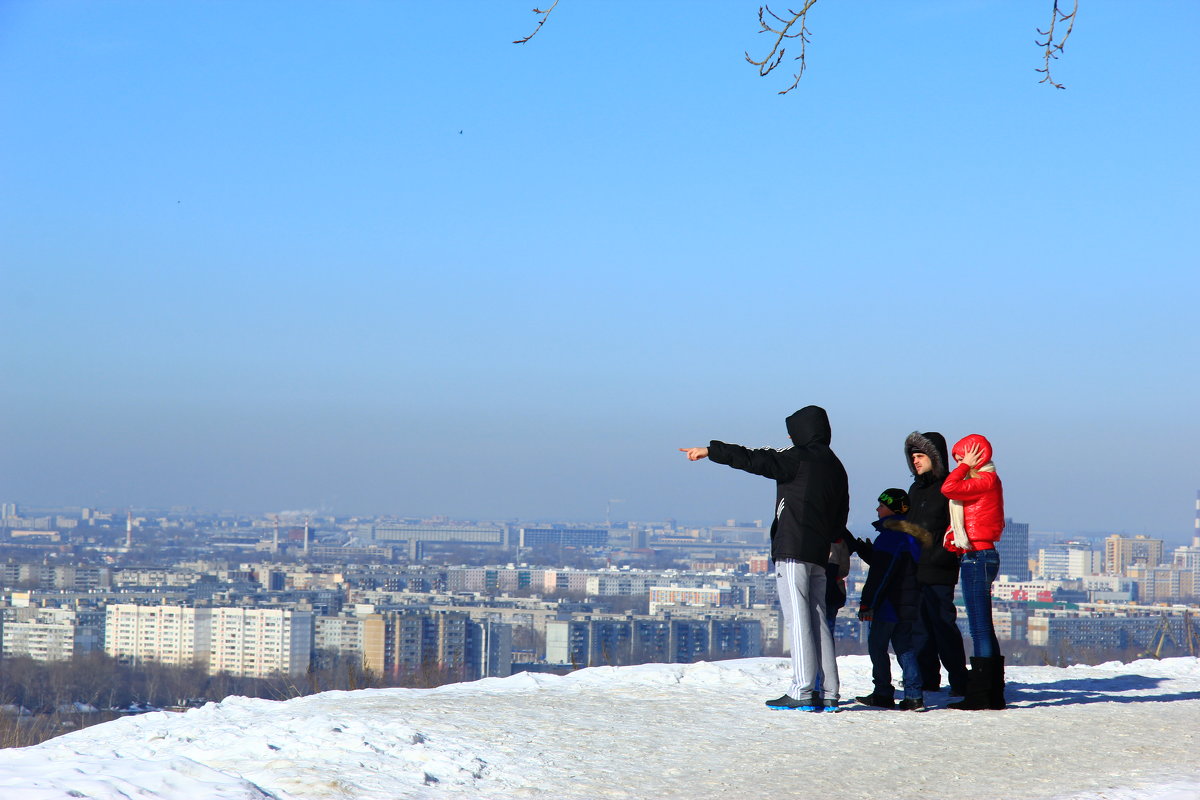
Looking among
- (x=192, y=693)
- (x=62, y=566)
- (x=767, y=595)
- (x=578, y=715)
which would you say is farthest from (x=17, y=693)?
(x=62, y=566)

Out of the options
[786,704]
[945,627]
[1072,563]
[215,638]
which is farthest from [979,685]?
[1072,563]

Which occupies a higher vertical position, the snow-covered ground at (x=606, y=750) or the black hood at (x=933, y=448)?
the black hood at (x=933, y=448)

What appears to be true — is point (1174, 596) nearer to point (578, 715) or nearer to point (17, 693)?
point (17, 693)

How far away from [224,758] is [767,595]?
303 feet

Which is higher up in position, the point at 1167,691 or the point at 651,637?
the point at 1167,691

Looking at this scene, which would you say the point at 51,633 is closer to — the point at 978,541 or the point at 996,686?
the point at 996,686

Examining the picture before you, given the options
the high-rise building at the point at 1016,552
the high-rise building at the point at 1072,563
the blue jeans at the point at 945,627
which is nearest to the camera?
the blue jeans at the point at 945,627

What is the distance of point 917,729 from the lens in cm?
714

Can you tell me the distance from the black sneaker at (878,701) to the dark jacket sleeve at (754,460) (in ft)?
5.17

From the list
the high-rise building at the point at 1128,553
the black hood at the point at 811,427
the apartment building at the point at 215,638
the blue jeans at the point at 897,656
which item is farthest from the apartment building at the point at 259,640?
the high-rise building at the point at 1128,553

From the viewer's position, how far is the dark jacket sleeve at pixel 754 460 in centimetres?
738

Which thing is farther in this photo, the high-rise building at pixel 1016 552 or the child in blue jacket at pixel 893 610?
the high-rise building at pixel 1016 552

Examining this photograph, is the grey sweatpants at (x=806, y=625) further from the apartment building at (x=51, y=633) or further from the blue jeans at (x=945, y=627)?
the apartment building at (x=51, y=633)

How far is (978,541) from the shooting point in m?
8.01
